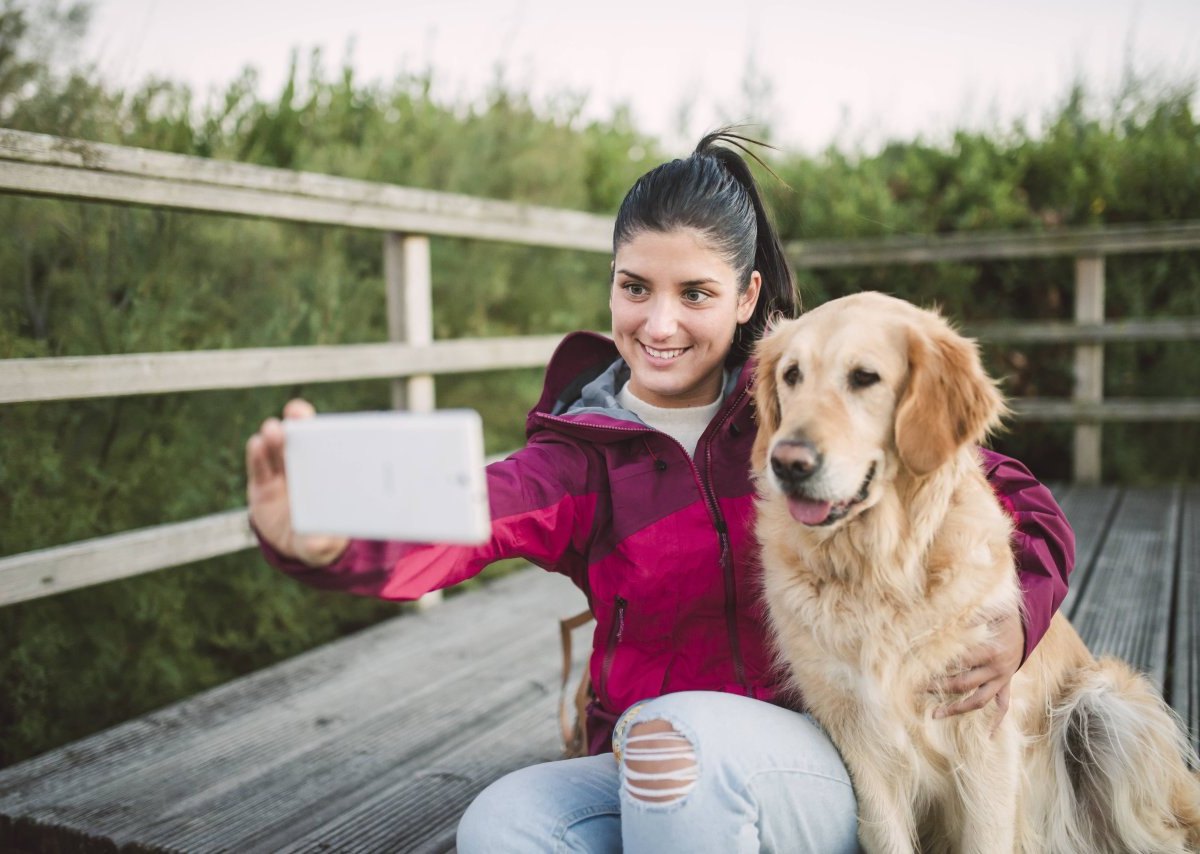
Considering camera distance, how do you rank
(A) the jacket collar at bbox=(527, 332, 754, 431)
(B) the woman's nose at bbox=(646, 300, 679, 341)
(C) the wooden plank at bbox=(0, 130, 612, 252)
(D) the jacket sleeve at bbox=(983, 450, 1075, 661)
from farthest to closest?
(C) the wooden plank at bbox=(0, 130, 612, 252), (A) the jacket collar at bbox=(527, 332, 754, 431), (B) the woman's nose at bbox=(646, 300, 679, 341), (D) the jacket sleeve at bbox=(983, 450, 1075, 661)

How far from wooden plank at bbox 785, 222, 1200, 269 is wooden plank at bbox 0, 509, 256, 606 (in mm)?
3551

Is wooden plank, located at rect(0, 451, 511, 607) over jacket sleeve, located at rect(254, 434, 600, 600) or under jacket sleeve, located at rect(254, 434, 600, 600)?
under

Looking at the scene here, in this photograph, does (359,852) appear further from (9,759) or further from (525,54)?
(525,54)

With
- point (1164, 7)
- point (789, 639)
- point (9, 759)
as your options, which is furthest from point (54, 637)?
point (1164, 7)

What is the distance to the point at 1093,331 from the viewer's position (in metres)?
5.11

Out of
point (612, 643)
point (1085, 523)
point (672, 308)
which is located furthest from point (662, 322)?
point (1085, 523)

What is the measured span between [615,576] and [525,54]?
3770 millimetres

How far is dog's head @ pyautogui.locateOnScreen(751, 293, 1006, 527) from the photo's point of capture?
147 centimetres

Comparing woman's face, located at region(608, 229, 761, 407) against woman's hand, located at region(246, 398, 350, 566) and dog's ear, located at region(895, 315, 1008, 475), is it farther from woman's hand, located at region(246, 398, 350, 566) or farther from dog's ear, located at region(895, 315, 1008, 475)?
woman's hand, located at region(246, 398, 350, 566)

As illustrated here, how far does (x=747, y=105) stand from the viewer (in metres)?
7.19

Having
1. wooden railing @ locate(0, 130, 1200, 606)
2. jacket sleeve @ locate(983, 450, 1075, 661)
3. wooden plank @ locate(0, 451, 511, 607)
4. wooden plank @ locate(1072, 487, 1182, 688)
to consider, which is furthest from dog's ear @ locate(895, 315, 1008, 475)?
wooden railing @ locate(0, 130, 1200, 606)

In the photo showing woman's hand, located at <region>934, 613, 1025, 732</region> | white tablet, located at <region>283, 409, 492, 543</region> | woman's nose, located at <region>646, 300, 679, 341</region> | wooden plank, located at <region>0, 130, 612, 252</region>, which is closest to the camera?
white tablet, located at <region>283, 409, 492, 543</region>

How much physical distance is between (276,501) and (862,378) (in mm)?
995

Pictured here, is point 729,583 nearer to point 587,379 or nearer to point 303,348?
point 587,379
